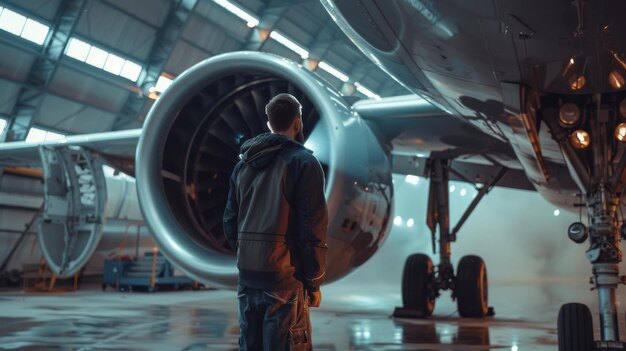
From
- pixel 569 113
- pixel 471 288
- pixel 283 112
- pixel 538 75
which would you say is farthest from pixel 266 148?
pixel 471 288

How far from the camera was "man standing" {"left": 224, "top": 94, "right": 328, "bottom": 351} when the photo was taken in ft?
5.32

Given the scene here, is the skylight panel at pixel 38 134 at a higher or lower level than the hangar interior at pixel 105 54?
lower

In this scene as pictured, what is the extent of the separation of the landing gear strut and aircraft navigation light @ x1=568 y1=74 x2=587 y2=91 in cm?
319

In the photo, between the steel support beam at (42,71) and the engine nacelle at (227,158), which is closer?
the engine nacelle at (227,158)

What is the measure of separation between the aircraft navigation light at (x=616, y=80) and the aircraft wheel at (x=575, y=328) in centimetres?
116

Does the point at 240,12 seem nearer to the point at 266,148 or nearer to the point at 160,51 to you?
the point at 160,51

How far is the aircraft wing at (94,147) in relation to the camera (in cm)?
588

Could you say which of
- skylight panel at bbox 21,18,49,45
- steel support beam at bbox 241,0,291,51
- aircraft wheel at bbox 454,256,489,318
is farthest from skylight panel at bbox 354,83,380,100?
aircraft wheel at bbox 454,256,489,318

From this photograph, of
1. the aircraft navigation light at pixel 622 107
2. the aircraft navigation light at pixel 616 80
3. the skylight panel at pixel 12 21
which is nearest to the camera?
the aircraft navigation light at pixel 616 80

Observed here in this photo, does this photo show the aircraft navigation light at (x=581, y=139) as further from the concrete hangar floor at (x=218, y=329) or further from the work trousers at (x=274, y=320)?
the work trousers at (x=274, y=320)

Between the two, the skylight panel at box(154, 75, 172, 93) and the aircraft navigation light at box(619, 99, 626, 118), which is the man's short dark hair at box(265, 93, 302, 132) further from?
the skylight panel at box(154, 75, 172, 93)

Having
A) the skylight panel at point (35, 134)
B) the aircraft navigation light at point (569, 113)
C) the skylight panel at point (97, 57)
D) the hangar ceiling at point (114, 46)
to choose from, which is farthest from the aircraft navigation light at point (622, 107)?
the skylight panel at point (35, 134)

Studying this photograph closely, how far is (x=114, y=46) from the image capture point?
15.0 metres

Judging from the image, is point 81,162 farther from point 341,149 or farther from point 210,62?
point 341,149
